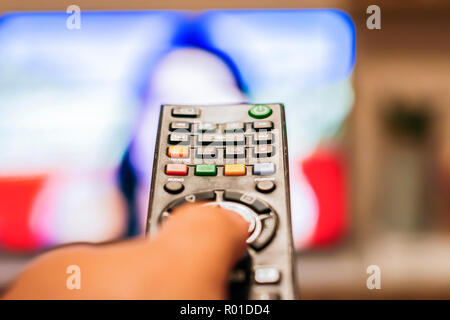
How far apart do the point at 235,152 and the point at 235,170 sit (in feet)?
0.07

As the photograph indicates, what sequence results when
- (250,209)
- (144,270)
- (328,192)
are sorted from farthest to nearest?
1. (328,192)
2. (250,209)
3. (144,270)

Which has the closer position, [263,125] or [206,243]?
Answer: [206,243]

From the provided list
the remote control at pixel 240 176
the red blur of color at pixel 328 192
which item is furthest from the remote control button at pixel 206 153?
the red blur of color at pixel 328 192

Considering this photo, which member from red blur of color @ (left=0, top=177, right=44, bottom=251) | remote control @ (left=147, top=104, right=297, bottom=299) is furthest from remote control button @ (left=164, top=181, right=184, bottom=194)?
red blur of color @ (left=0, top=177, right=44, bottom=251)

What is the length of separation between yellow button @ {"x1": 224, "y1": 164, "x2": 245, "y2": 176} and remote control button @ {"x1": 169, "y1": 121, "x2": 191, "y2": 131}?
0.19ft

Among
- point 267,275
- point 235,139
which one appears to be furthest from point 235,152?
point 267,275

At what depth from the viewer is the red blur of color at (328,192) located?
1.46 feet

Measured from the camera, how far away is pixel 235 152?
0.40m

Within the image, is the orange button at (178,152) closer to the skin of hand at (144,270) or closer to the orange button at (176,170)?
the orange button at (176,170)

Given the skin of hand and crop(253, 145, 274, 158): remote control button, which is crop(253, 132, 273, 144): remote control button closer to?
crop(253, 145, 274, 158): remote control button

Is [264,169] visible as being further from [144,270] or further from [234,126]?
[144,270]

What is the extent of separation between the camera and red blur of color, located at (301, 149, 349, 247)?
1.46ft
